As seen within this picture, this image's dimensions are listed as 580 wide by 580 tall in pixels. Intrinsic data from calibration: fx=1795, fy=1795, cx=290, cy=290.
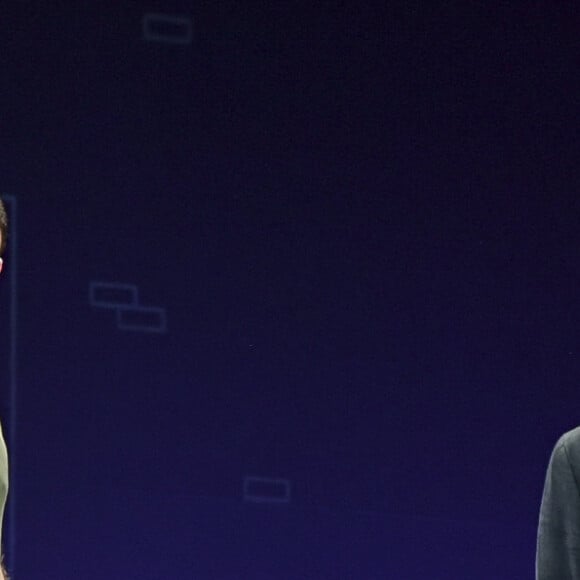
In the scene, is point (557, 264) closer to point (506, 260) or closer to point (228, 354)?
point (506, 260)

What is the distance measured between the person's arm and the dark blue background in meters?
1.58

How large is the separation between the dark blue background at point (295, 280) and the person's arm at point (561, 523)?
62.3 inches

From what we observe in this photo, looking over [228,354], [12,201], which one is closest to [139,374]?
[228,354]

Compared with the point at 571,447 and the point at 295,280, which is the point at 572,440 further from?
the point at 295,280

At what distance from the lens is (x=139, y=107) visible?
129 inches

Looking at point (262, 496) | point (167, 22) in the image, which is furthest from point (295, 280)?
point (167, 22)

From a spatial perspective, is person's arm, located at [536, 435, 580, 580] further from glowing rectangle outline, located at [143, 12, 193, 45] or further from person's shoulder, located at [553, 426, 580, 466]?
glowing rectangle outline, located at [143, 12, 193, 45]

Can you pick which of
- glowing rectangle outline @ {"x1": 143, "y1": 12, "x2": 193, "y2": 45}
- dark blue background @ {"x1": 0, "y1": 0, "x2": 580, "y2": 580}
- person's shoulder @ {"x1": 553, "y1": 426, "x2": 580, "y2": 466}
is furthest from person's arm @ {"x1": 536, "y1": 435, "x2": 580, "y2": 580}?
glowing rectangle outline @ {"x1": 143, "y1": 12, "x2": 193, "y2": 45}

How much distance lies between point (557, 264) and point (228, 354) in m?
0.69

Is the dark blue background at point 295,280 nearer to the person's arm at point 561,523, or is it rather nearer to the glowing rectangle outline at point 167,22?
the glowing rectangle outline at point 167,22

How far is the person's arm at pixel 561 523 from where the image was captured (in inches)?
65.0

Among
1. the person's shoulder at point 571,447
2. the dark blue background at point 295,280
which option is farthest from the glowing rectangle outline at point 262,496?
the person's shoulder at point 571,447

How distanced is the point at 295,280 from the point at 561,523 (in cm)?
171

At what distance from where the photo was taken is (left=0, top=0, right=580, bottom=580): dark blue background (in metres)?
3.18
